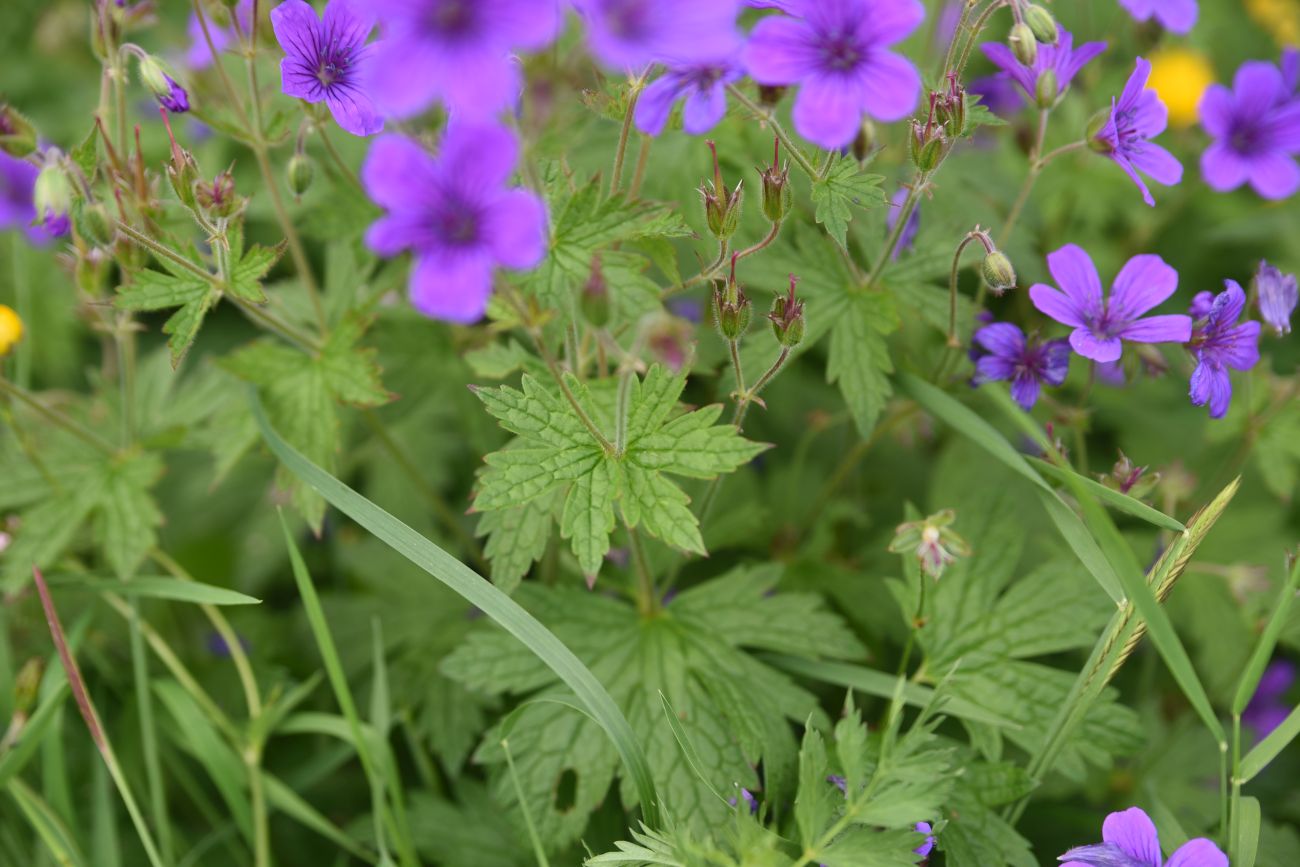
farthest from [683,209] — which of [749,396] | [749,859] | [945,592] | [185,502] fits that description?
[185,502]

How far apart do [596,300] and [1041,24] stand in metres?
0.97

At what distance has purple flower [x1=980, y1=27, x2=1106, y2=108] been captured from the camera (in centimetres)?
210

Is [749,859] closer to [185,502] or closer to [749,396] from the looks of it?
[749,396]

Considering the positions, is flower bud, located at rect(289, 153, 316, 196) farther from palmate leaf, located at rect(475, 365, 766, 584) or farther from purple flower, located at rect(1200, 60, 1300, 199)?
purple flower, located at rect(1200, 60, 1300, 199)

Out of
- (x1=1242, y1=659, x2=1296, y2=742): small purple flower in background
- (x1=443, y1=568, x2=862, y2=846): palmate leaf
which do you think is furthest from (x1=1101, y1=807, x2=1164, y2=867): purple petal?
(x1=1242, y1=659, x2=1296, y2=742): small purple flower in background

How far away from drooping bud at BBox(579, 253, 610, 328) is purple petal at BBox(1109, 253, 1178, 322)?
110cm

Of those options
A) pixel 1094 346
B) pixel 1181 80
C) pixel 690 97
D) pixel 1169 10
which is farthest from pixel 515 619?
pixel 1181 80

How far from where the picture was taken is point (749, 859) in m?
1.64

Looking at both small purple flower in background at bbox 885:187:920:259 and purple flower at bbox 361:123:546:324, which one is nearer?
purple flower at bbox 361:123:546:324

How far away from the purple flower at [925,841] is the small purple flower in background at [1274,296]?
1221 mm

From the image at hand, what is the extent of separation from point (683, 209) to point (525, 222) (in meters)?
1.27

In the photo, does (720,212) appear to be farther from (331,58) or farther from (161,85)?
(161,85)

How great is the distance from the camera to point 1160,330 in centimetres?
202

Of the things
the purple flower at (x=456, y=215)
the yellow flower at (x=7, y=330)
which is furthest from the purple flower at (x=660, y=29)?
the yellow flower at (x=7, y=330)
